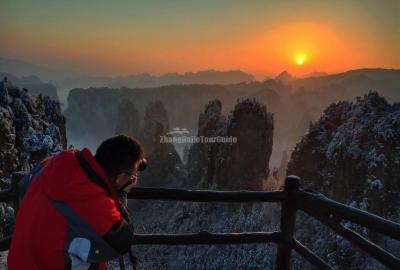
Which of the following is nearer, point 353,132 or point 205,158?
point 353,132

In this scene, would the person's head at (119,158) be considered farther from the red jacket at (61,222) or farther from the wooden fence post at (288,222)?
the wooden fence post at (288,222)

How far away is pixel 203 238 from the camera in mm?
4465

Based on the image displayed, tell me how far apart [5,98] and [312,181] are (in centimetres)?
3299

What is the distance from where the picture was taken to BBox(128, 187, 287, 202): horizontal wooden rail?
4151mm

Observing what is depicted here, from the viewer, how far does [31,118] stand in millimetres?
42844

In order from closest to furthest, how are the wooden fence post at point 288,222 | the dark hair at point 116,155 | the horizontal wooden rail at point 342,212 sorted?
the dark hair at point 116,155, the horizontal wooden rail at point 342,212, the wooden fence post at point 288,222

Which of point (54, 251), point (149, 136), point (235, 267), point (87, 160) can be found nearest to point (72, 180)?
point (87, 160)

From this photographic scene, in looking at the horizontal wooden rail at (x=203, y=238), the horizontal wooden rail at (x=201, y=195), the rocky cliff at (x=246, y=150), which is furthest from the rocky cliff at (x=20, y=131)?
the horizontal wooden rail at (x=201, y=195)

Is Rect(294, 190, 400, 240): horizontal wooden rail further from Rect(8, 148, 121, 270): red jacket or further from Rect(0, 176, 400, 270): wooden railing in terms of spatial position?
Rect(8, 148, 121, 270): red jacket

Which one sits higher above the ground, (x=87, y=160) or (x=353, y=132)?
(x=87, y=160)

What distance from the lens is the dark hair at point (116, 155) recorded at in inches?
107

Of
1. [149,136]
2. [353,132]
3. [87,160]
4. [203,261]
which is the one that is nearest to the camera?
[87,160]

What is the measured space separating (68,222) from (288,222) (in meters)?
2.57

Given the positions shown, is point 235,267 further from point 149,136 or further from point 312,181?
point 149,136
